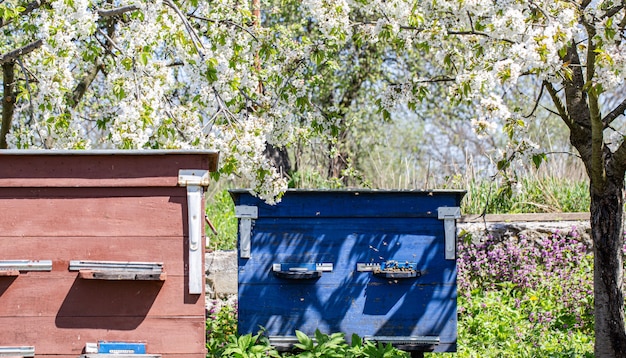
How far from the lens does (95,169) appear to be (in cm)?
379

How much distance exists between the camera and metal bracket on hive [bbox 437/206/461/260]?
5195mm

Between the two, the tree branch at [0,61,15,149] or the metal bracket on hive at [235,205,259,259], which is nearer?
the metal bracket on hive at [235,205,259,259]

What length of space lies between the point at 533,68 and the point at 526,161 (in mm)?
898

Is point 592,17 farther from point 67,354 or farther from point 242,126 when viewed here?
point 67,354

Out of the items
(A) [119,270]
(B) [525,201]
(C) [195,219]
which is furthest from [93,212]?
(B) [525,201]

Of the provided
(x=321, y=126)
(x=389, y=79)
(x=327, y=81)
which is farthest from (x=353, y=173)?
(x=389, y=79)

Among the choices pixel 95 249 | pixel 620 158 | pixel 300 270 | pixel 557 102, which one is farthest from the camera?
pixel 557 102

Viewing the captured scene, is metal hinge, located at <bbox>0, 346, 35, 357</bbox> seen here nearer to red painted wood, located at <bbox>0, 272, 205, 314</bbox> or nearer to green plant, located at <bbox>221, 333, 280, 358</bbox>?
red painted wood, located at <bbox>0, 272, 205, 314</bbox>

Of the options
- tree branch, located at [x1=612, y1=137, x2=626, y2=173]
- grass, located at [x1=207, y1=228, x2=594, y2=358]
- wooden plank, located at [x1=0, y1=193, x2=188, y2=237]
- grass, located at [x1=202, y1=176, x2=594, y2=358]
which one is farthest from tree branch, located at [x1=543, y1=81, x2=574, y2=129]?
wooden plank, located at [x1=0, y1=193, x2=188, y2=237]

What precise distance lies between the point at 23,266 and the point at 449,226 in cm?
276

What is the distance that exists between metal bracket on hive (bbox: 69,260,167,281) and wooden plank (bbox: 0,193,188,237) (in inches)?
5.7

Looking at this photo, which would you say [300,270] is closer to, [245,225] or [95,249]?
[245,225]

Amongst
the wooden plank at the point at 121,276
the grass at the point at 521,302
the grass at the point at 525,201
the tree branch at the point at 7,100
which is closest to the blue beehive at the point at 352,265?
the grass at the point at 521,302

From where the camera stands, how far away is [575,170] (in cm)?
1033
